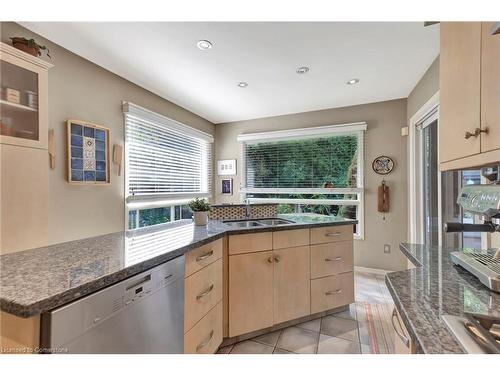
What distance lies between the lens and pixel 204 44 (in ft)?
6.38

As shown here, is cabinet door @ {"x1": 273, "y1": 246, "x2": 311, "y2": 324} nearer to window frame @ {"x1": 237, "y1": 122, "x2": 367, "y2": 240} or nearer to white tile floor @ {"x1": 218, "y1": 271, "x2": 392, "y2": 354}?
white tile floor @ {"x1": 218, "y1": 271, "x2": 392, "y2": 354}

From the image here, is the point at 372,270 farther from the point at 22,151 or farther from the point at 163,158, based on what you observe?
the point at 22,151

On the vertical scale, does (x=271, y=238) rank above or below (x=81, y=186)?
below

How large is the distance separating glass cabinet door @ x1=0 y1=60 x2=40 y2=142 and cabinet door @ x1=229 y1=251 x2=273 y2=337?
5.30 feet

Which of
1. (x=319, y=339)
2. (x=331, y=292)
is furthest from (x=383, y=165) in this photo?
(x=319, y=339)

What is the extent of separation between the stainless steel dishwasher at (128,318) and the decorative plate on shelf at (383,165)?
10.0ft

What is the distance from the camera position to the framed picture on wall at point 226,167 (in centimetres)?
425

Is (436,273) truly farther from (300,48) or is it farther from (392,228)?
(392,228)

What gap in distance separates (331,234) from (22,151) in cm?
237

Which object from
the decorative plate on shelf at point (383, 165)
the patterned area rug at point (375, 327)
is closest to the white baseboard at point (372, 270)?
the patterned area rug at point (375, 327)

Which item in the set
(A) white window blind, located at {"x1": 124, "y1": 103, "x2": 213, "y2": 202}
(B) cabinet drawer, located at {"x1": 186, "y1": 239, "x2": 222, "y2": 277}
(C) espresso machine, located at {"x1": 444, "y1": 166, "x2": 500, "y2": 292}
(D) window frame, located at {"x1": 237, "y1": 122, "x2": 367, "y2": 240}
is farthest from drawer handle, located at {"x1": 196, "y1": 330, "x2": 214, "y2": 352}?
(D) window frame, located at {"x1": 237, "y1": 122, "x2": 367, "y2": 240}

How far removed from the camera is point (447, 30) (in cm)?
104
